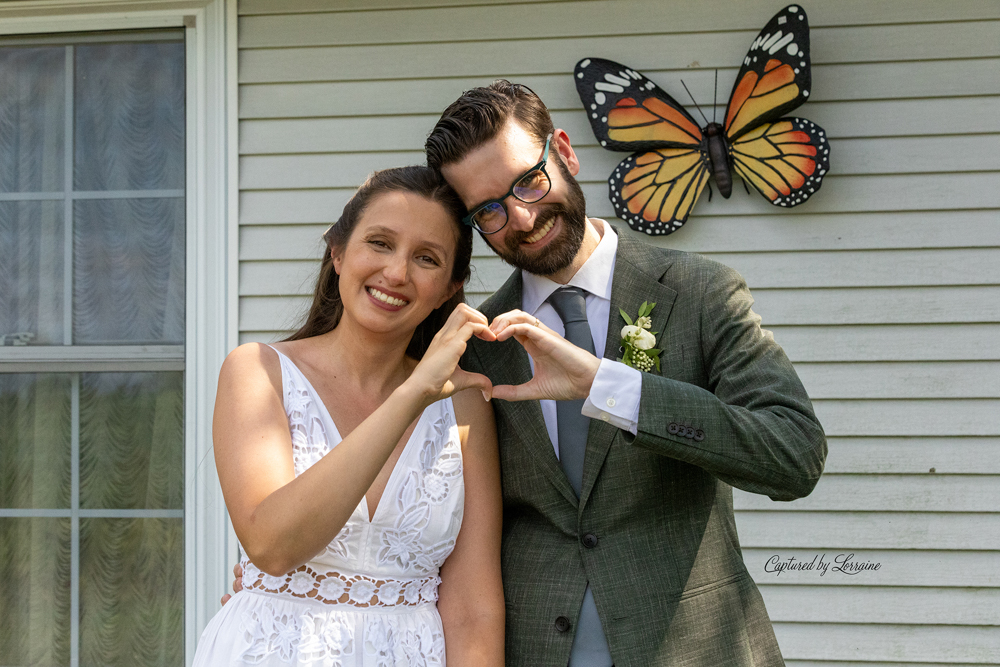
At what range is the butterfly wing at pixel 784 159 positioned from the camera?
297 centimetres

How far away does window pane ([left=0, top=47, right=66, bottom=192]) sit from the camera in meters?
3.32

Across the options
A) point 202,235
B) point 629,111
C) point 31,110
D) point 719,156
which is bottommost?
point 202,235

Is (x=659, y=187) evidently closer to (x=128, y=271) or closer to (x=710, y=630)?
(x=710, y=630)

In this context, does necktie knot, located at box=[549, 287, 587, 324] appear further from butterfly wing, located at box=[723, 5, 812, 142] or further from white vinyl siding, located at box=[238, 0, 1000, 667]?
butterfly wing, located at box=[723, 5, 812, 142]

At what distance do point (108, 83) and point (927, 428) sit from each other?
340 centimetres

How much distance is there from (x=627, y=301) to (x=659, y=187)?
1.46 metres

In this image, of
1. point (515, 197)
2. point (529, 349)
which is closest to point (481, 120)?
point (515, 197)

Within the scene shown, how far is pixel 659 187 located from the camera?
120 inches

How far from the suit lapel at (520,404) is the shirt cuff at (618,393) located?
0.23 meters

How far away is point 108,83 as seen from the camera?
10.9 feet

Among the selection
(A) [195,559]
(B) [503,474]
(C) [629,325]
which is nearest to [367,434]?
(B) [503,474]

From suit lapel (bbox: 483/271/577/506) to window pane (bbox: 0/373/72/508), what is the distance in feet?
7.30

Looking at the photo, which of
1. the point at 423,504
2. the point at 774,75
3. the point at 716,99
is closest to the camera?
the point at 423,504

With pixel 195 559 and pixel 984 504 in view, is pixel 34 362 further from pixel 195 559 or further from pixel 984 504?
pixel 984 504
